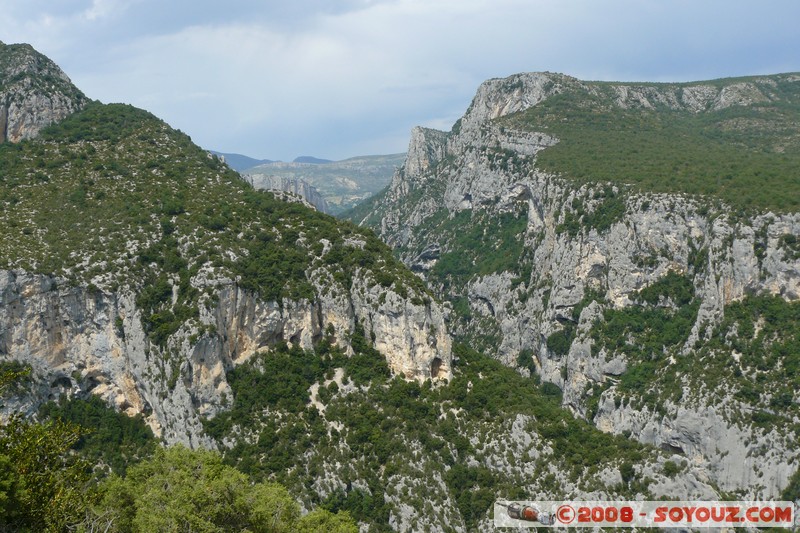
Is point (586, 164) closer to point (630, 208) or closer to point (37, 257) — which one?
point (630, 208)

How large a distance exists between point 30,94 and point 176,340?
57866 millimetres

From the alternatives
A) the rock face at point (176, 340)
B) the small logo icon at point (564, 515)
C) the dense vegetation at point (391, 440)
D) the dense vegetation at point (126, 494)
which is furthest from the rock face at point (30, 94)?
the small logo icon at point (564, 515)

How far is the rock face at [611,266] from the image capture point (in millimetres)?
78875

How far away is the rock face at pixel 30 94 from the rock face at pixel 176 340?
41.9m

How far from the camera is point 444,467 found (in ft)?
207

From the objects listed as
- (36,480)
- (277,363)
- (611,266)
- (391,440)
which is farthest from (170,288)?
(611,266)

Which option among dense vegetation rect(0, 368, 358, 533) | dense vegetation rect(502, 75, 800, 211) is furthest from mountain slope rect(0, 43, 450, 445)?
dense vegetation rect(502, 75, 800, 211)

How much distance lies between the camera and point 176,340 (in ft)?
219

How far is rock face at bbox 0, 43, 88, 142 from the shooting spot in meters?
95.4

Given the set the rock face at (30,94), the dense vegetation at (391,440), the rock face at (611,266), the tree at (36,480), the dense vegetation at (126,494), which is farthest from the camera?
the rock face at (30,94)

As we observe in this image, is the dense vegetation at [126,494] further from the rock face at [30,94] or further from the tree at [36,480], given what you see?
the rock face at [30,94]

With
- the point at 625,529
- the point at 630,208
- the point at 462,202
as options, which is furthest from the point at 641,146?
the point at 625,529

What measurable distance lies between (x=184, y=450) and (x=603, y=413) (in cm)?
6790

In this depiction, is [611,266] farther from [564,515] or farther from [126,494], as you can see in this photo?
[126,494]
